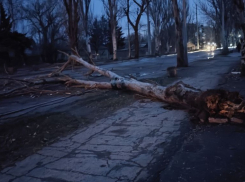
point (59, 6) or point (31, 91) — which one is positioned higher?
point (59, 6)

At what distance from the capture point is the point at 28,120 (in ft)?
23.2

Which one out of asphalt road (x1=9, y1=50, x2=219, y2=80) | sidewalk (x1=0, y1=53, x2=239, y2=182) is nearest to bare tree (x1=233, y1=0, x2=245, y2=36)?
asphalt road (x1=9, y1=50, x2=219, y2=80)

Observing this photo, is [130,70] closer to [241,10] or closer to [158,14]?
[241,10]

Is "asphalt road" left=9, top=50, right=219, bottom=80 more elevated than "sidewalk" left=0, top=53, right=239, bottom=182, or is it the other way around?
"asphalt road" left=9, top=50, right=219, bottom=80

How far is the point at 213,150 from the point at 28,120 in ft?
14.9

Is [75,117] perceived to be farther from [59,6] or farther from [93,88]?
[59,6]

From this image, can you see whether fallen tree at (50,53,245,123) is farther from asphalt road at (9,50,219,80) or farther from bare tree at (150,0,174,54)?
bare tree at (150,0,174,54)

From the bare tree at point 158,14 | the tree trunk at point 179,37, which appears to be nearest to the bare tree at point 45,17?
the bare tree at point 158,14

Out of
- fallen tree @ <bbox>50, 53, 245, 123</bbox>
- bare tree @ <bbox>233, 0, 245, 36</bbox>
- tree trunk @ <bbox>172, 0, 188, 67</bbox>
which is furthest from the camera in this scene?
tree trunk @ <bbox>172, 0, 188, 67</bbox>

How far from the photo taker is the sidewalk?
12.6 ft

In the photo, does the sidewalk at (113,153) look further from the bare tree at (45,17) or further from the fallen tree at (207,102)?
the bare tree at (45,17)

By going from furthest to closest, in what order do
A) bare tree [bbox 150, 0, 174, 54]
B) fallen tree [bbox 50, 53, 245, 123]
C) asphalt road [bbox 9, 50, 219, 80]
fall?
bare tree [bbox 150, 0, 174, 54] < asphalt road [bbox 9, 50, 219, 80] < fallen tree [bbox 50, 53, 245, 123]

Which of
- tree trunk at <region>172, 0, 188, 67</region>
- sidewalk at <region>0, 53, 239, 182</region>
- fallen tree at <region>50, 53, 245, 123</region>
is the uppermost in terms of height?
tree trunk at <region>172, 0, 188, 67</region>

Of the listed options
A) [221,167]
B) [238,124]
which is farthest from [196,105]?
[221,167]
